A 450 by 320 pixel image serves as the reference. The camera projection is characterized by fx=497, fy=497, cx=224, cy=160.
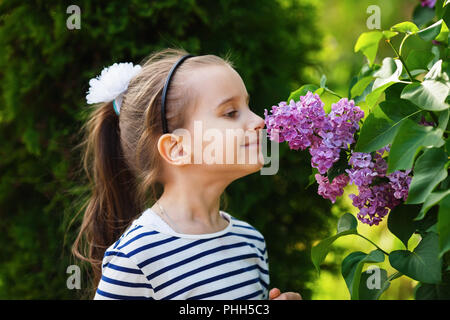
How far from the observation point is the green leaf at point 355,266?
941 millimetres

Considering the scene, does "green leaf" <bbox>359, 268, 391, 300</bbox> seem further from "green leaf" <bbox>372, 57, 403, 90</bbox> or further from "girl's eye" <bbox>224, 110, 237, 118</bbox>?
"girl's eye" <bbox>224, 110, 237, 118</bbox>

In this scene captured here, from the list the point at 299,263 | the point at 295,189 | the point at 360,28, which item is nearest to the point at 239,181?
the point at 295,189

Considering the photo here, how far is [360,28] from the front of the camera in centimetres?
413

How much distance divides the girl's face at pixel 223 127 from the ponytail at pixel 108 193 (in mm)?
346

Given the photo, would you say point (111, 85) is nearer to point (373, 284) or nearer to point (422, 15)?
point (373, 284)

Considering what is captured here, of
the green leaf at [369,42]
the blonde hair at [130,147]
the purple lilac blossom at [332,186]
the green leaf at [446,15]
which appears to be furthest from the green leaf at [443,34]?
the blonde hair at [130,147]

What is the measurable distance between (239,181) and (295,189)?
1.06 feet

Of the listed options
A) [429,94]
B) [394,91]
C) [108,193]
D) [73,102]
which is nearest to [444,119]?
[429,94]

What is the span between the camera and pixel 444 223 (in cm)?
74

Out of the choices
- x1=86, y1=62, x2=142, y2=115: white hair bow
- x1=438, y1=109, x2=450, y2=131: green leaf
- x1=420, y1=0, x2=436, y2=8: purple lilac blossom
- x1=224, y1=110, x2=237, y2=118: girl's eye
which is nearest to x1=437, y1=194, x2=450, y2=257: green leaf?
x1=438, y1=109, x2=450, y2=131: green leaf

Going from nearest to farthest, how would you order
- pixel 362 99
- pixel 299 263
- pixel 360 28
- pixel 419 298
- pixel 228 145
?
1. pixel 419 298
2. pixel 362 99
3. pixel 228 145
4. pixel 299 263
5. pixel 360 28

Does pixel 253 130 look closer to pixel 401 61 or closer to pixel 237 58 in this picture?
pixel 401 61

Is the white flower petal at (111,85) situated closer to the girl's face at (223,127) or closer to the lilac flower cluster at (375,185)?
the girl's face at (223,127)

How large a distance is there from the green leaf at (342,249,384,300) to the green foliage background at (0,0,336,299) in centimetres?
106
